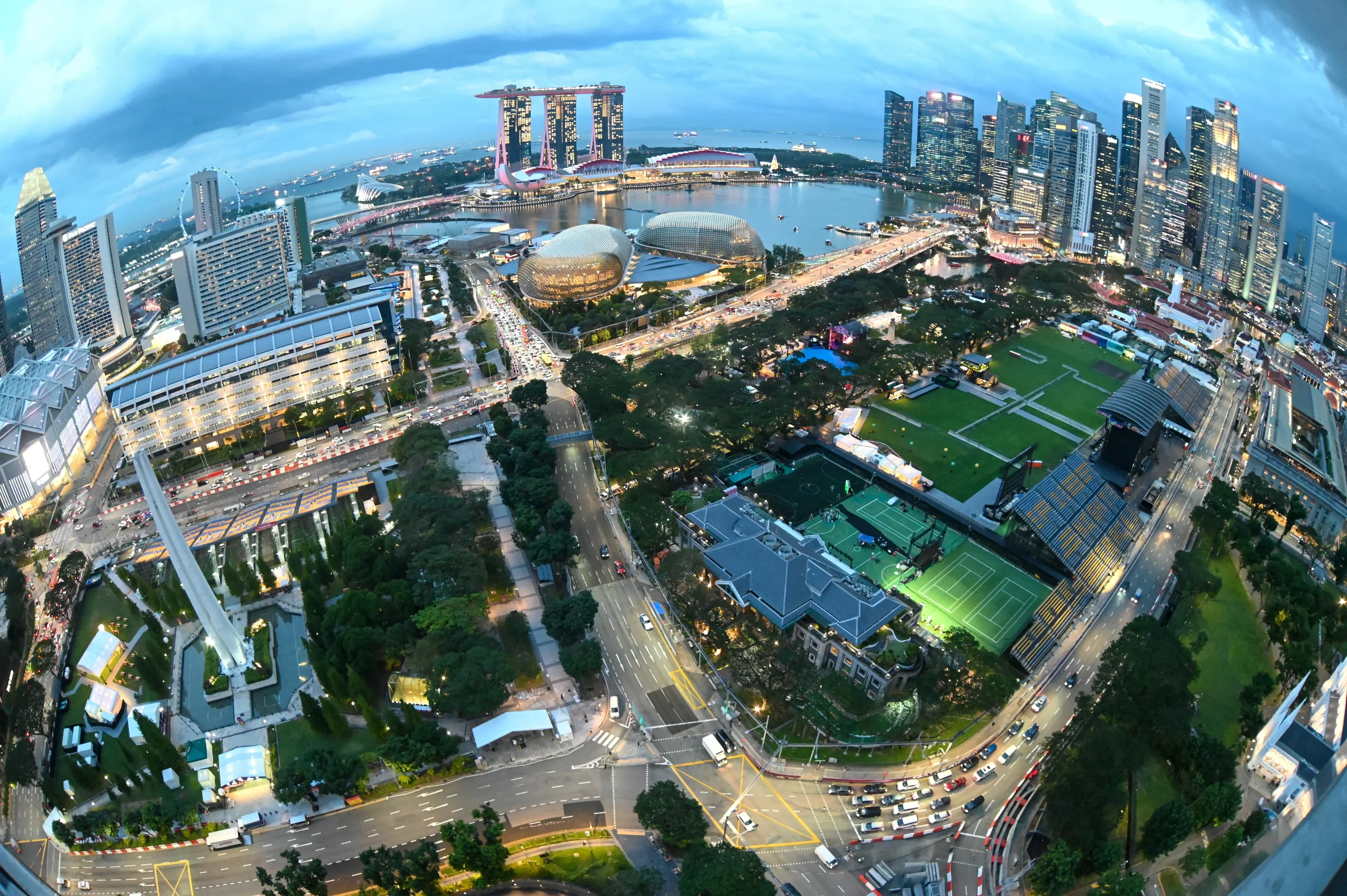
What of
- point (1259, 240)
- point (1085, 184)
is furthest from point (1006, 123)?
point (1259, 240)

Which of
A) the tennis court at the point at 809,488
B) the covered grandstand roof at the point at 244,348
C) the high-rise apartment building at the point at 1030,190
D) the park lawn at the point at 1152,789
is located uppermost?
the high-rise apartment building at the point at 1030,190

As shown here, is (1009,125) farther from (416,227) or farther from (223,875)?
(223,875)

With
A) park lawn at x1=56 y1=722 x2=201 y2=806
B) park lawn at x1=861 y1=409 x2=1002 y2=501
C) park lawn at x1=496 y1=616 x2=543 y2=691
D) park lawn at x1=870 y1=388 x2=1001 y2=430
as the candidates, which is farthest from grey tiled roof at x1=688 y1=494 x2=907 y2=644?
park lawn at x1=56 y1=722 x2=201 y2=806

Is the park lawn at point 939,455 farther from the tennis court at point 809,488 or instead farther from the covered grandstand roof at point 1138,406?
the covered grandstand roof at point 1138,406

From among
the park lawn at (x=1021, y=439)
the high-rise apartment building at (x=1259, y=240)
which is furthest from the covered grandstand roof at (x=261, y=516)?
the high-rise apartment building at (x=1259, y=240)

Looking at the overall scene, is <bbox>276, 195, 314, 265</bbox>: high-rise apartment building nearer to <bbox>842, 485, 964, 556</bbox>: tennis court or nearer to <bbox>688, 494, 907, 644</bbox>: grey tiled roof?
<bbox>688, 494, 907, 644</bbox>: grey tiled roof
